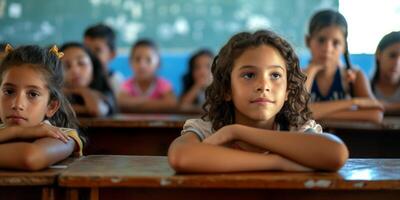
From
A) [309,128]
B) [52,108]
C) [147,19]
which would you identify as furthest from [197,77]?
[309,128]

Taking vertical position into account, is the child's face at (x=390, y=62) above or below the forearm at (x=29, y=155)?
above

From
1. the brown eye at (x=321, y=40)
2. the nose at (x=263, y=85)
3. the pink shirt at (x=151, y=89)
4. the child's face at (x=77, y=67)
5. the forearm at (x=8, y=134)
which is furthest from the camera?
the pink shirt at (x=151, y=89)

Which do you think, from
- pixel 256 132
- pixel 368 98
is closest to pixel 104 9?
pixel 368 98

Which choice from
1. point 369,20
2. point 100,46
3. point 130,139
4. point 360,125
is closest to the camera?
point 360,125

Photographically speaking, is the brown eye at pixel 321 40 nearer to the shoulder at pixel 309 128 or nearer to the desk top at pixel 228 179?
the shoulder at pixel 309 128

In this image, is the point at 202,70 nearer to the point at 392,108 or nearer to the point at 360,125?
the point at 392,108

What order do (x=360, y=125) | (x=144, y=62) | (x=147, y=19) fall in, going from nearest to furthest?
(x=360, y=125)
(x=144, y=62)
(x=147, y=19)

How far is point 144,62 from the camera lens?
5.20m

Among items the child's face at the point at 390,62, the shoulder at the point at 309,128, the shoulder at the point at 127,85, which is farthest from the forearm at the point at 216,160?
the shoulder at the point at 127,85

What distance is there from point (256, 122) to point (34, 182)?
770 millimetres

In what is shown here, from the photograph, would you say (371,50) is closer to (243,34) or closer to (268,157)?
(243,34)

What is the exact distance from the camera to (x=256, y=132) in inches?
63.6

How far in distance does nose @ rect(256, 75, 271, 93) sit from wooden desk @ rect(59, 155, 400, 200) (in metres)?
0.36

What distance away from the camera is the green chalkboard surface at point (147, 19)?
19.6ft
